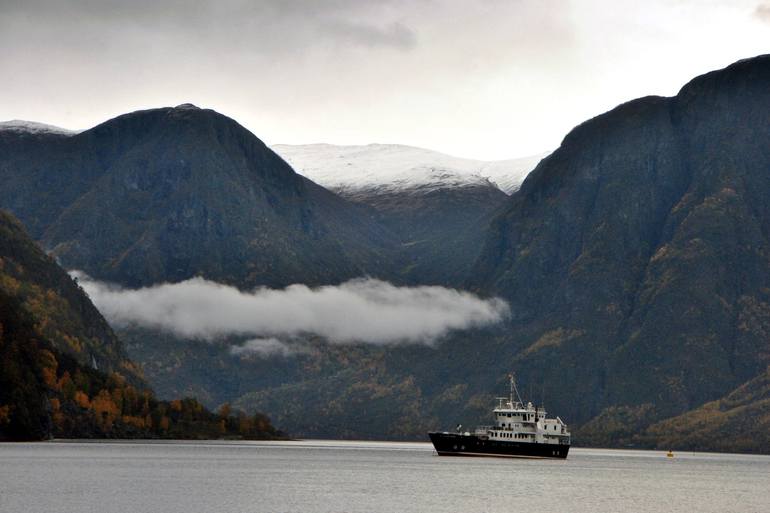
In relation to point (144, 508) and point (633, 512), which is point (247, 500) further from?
point (633, 512)

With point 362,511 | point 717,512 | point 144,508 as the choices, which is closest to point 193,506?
point 144,508

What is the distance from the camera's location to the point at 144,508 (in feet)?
598

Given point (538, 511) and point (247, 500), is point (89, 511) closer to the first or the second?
point (247, 500)

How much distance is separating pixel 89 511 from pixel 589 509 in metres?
67.3

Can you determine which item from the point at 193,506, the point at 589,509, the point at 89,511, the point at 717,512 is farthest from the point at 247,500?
the point at 717,512

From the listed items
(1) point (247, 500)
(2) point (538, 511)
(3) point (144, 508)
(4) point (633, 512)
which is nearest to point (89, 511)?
(3) point (144, 508)

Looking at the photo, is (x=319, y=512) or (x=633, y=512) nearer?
(x=319, y=512)

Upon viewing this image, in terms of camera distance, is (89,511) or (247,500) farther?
(247,500)

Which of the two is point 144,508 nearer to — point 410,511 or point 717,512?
point 410,511

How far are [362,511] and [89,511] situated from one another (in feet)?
113

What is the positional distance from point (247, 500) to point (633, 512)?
5278 centimetres

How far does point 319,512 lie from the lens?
182750mm

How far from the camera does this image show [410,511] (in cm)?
18875

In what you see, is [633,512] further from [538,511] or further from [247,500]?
[247,500]
